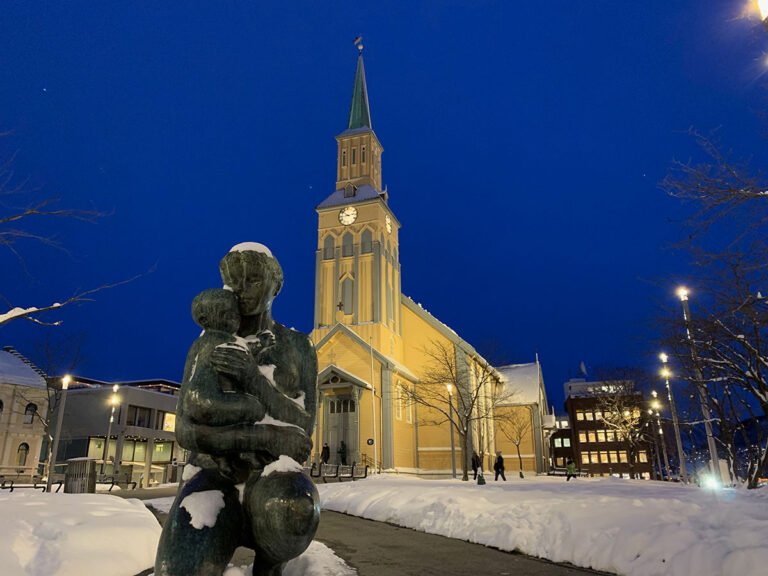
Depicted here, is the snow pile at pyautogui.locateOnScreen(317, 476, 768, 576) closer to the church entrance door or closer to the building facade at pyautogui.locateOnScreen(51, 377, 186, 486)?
the church entrance door

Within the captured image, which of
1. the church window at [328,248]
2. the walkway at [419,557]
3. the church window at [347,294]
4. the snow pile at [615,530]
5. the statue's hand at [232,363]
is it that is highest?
the church window at [328,248]

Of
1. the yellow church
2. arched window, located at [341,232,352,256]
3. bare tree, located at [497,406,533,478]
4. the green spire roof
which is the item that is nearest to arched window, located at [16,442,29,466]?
the yellow church

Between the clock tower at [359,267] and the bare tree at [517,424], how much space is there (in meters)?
13.8

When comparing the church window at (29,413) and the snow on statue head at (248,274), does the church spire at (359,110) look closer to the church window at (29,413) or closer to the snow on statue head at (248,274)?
the church window at (29,413)

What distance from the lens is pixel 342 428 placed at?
3622cm

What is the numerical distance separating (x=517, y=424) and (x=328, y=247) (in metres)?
23.4

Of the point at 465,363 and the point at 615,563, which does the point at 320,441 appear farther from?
the point at 615,563

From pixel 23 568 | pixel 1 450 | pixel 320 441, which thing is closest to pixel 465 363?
pixel 320 441

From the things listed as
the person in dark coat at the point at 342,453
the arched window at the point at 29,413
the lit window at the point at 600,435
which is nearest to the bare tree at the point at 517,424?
the person in dark coat at the point at 342,453

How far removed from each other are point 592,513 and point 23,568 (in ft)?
22.3

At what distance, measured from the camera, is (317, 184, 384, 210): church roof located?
4662 centimetres

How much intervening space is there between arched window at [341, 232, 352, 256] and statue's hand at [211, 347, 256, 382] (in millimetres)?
42830

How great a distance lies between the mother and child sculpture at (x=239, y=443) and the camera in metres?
2.48

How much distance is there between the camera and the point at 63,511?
701 cm
